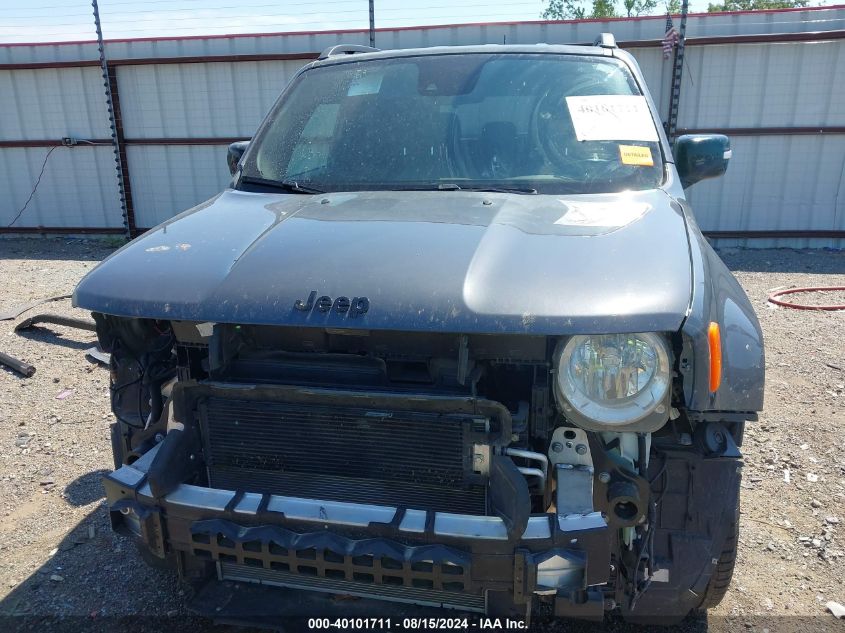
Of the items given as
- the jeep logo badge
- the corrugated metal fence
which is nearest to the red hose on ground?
the corrugated metal fence

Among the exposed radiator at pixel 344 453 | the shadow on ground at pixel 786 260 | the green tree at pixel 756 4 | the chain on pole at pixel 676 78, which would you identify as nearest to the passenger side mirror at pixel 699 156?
the exposed radiator at pixel 344 453

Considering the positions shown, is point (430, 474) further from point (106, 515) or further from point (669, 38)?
point (669, 38)

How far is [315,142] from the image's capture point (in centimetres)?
325

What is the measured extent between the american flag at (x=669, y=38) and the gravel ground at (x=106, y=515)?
16.3ft

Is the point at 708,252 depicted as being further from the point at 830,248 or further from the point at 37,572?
the point at 830,248

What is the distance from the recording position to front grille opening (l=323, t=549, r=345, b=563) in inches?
74.8

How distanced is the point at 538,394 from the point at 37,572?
2.32 meters

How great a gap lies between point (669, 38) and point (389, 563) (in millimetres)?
9317

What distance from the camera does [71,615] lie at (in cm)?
263

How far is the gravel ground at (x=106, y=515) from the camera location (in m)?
2.63

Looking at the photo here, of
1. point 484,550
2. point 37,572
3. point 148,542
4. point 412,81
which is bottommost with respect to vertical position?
point 37,572

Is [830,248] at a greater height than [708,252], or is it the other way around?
[708,252]

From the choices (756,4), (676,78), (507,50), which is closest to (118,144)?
(676,78)

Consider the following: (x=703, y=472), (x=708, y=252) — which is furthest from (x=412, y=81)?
(x=703, y=472)
